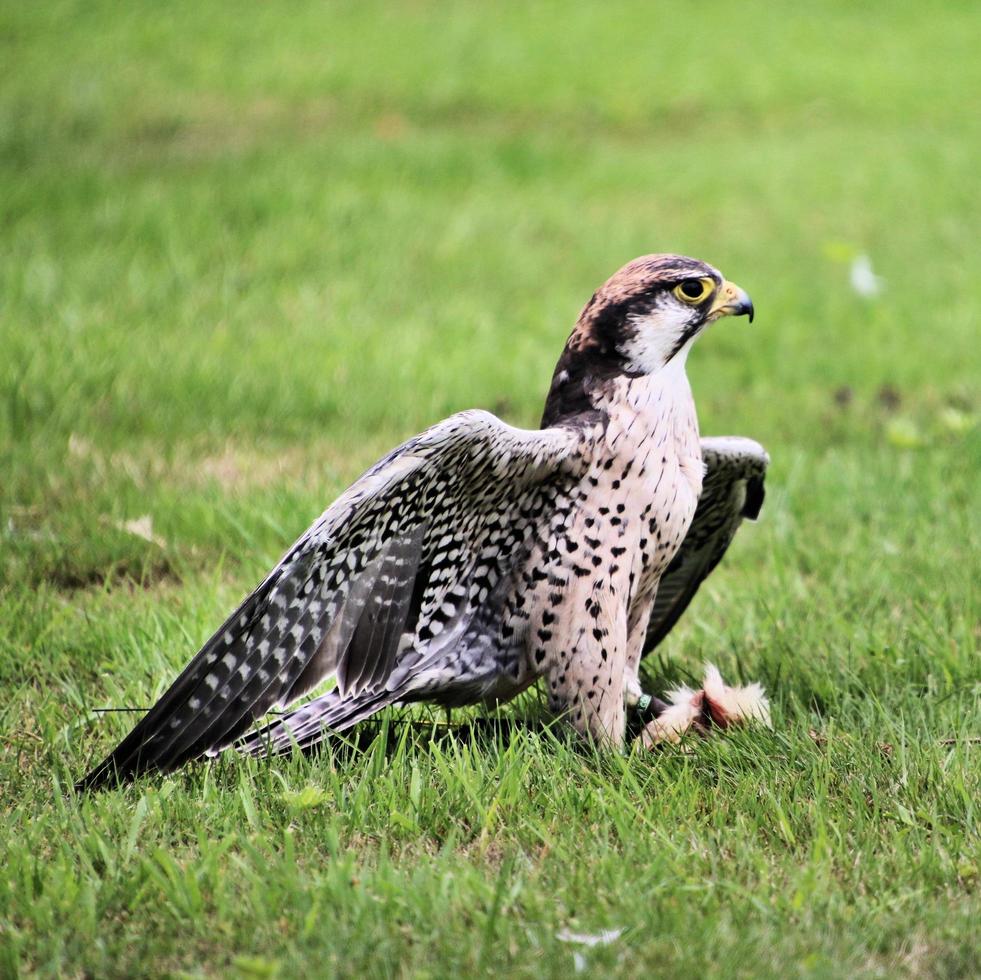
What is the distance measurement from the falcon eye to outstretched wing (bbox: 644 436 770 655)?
0.47m

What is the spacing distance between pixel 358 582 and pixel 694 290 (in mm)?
980

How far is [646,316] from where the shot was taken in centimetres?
295

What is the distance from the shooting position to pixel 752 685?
323cm

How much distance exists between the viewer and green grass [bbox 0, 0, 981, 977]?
2424mm

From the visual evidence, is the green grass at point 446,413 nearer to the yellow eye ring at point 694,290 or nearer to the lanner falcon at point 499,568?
the lanner falcon at point 499,568

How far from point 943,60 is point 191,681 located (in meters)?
12.4

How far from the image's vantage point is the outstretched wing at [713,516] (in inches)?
132

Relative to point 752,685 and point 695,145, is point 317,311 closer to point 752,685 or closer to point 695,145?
point 752,685

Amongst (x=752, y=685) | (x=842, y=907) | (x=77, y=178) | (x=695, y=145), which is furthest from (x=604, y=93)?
(x=842, y=907)

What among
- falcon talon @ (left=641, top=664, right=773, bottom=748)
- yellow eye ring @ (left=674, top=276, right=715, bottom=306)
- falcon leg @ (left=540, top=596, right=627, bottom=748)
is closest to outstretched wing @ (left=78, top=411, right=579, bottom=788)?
falcon leg @ (left=540, top=596, right=627, bottom=748)

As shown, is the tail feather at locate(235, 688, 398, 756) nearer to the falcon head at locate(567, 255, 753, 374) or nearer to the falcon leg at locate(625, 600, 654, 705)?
the falcon leg at locate(625, 600, 654, 705)

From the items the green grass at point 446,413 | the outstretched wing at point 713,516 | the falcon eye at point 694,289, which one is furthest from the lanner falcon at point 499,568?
the outstretched wing at point 713,516

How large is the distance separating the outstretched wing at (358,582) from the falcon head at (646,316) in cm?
22

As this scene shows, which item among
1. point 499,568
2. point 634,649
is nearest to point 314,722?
point 499,568
